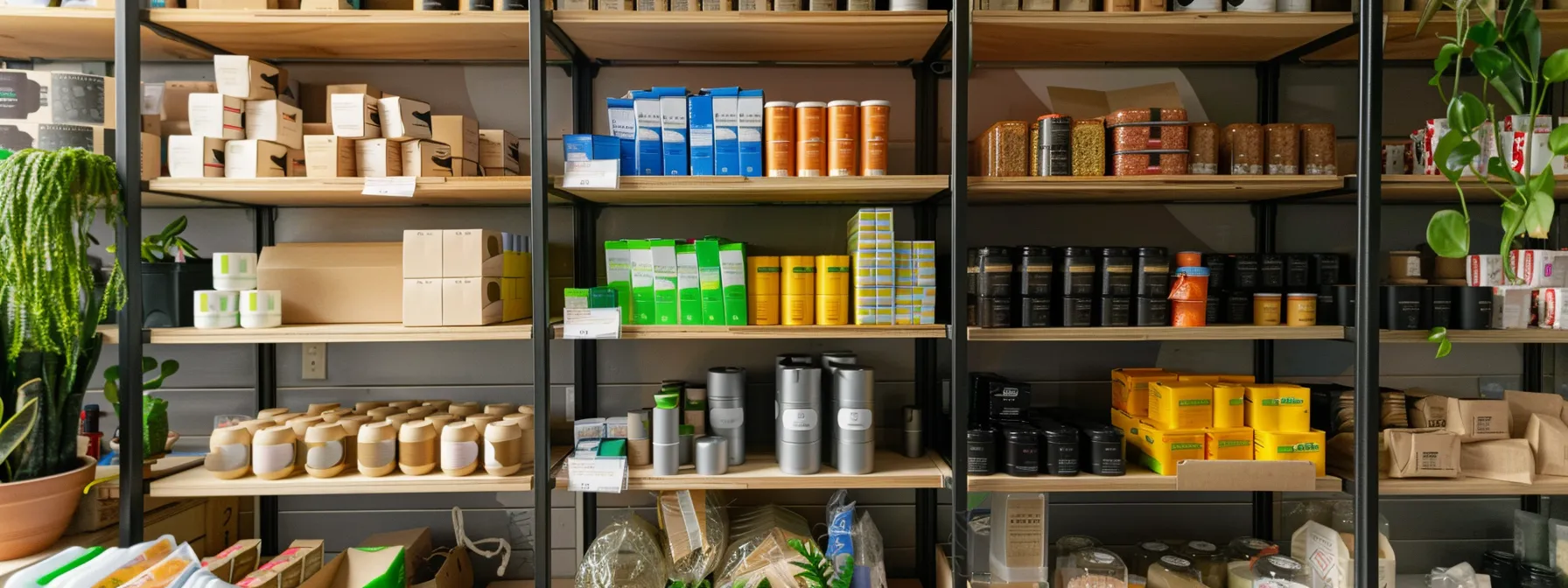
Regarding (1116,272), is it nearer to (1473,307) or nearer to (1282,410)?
(1282,410)

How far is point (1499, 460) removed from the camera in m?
1.98

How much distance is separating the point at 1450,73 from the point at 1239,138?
100cm

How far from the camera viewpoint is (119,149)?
1.80m

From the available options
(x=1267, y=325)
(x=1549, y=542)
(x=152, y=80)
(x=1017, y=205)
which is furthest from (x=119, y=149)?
(x=1549, y=542)

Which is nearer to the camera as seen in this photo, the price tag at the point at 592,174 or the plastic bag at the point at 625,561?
the price tag at the point at 592,174

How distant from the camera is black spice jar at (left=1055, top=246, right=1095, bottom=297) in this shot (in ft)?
6.45

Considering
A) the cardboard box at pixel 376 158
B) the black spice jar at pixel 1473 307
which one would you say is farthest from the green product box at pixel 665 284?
the black spice jar at pixel 1473 307

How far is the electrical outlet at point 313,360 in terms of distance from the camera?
2354 millimetres

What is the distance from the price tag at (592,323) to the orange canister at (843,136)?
0.67 metres

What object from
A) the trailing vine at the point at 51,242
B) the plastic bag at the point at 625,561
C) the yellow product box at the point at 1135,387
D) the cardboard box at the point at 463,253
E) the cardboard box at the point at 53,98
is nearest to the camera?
the trailing vine at the point at 51,242

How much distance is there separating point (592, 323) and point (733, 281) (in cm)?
38

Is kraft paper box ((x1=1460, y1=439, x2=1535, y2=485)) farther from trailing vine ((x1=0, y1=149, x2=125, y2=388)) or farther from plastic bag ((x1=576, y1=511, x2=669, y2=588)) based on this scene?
trailing vine ((x1=0, y1=149, x2=125, y2=388))

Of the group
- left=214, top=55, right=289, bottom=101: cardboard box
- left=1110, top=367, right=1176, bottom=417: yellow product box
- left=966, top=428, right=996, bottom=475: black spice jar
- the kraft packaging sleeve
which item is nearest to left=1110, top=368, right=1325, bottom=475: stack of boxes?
left=1110, top=367, right=1176, bottom=417: yellow product box

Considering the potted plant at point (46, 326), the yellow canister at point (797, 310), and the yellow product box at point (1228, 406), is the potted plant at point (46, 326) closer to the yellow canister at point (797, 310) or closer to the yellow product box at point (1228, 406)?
the yellow canister at point (797, 310)
